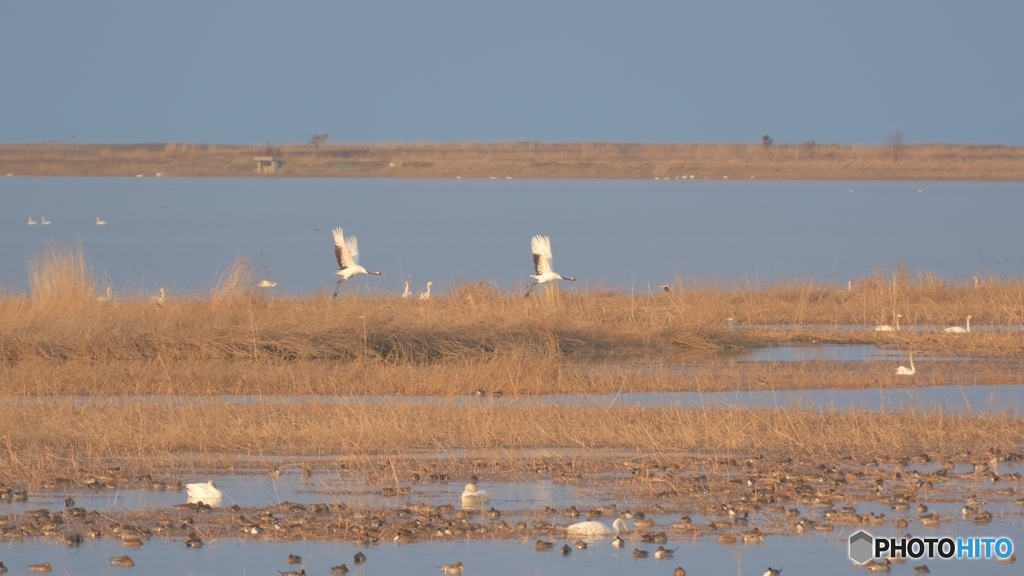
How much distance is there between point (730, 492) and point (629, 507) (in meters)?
0.76

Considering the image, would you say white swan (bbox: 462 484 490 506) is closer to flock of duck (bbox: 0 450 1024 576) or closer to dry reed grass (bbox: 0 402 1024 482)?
flock of duck (bbox: 0 450 1024 576)

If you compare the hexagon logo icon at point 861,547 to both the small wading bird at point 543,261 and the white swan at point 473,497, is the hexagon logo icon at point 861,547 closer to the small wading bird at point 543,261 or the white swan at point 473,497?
the white swan at point 473,497

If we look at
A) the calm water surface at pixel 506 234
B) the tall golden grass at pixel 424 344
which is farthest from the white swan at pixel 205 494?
the calm water surface at pixel 506 234

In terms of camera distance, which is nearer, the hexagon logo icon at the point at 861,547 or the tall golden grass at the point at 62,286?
the hexagon logo icon at the point at 861,547

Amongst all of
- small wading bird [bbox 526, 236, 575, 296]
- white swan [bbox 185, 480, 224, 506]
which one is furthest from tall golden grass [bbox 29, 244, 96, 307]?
white swan [bbox 185, 480, 224, 506]

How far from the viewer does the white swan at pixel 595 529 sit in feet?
26.3

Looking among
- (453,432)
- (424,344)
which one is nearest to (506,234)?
(424,344)

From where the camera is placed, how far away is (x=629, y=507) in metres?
8.73

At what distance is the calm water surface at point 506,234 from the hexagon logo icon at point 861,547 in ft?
54.2

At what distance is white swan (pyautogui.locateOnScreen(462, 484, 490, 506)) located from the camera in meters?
8.61

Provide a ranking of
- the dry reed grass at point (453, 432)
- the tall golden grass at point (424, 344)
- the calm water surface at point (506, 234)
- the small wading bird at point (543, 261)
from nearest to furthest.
A: 1. the dry reed grass at point (453, 432)
2. the tall golden grass at point (424, 344)
3. the small wading bird at point (543, 261)
4. the calm water surface at point (506, 234)

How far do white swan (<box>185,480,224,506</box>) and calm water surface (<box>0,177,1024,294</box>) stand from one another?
16206mm

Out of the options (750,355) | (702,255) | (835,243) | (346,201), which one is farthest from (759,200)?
(750,355)

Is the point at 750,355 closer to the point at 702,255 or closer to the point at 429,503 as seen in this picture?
the point at 429,503
